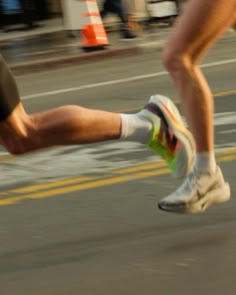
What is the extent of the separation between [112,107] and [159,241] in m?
4.60

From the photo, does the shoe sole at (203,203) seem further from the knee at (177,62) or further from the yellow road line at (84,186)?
the yellow road line at (84,186)

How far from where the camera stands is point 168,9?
17.7m

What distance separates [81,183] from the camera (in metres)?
6.21

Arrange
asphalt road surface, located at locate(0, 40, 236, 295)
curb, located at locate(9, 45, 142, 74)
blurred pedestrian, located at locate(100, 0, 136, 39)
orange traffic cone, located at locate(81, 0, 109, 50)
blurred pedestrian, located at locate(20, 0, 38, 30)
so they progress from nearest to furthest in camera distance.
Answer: asphalt road surface, located at locate(0, 40, 236, 295) < curb, located at locate(9, 45, 142, 74) < orange traffic cone, located at locate(81, 0, 109, 50) < blurred pedestrian, located at locate(100, 0, 136, 39) < blurred pedestrian, located at locate(20, 0, 38, 30)

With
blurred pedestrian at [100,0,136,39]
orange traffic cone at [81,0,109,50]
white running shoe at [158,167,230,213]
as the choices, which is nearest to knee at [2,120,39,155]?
white running shoe at [158,167,230,213]

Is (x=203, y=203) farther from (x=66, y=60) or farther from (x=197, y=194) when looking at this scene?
(x=66, y=60)

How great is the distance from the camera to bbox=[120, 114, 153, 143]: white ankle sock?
4895 millimetres

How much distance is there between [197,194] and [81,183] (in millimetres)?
1478

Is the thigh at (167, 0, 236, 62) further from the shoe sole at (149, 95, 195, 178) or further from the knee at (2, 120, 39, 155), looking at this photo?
the knee at (2, 120, 39, 155)

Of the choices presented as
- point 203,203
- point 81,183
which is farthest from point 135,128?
point 81,183

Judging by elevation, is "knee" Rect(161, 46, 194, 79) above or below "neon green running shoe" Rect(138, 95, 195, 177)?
above

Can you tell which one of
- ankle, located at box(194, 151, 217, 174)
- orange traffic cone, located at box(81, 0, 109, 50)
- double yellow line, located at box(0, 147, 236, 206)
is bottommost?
orange traffic cone, located at box(81, 0, 109, 50)

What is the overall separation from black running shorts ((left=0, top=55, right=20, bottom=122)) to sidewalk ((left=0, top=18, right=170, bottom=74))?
9.54 metres

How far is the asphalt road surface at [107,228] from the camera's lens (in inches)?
167
